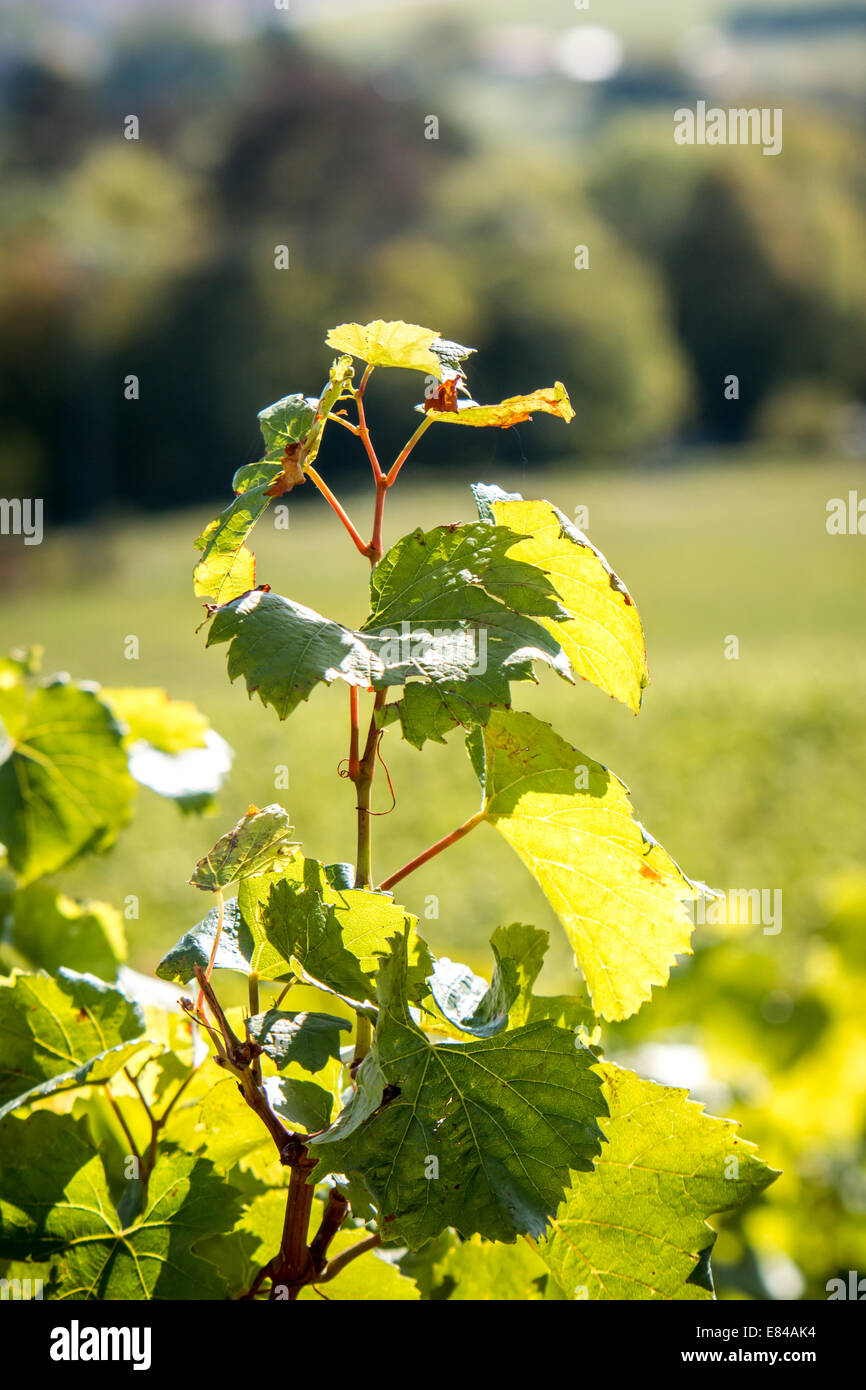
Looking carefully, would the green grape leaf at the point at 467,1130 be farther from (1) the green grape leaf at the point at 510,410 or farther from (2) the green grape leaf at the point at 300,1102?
(1) the green grape leaf at the point at 510,410

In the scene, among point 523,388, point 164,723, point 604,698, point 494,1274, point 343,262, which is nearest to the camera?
point 494,1274

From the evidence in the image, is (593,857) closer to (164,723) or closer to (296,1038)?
(296,1038)

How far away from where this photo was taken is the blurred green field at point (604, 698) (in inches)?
104

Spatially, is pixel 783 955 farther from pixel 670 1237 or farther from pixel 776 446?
pixel 776 446

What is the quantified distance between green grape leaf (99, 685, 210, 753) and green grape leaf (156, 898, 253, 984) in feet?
0.91

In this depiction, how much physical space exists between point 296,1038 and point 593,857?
9 cm

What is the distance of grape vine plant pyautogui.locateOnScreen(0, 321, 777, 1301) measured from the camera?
0.28 meters

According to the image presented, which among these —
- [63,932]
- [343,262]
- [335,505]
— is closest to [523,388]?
[343,262]

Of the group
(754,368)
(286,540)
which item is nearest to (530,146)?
(754,368)

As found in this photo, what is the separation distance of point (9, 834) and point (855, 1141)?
927 millimetres

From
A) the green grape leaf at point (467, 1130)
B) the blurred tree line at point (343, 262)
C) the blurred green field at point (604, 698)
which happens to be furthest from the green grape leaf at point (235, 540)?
the blurred tree line at point (343, 262)

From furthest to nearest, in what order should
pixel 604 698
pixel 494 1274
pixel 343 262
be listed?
pixel 343 262
pixel 604 698
pixel 494 1274

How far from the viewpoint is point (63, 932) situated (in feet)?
1.64

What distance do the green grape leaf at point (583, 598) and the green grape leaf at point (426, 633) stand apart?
0.4 inches
